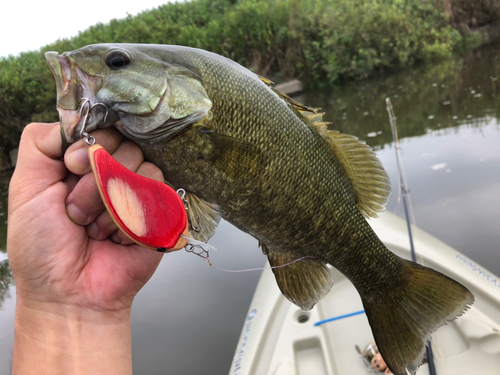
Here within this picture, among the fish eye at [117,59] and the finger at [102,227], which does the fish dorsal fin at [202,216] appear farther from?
the fish eye at [117,59]

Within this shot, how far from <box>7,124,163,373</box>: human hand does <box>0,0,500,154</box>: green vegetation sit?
1697 centimetres

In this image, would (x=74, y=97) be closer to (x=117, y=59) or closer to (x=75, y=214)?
(x=117, y=59)

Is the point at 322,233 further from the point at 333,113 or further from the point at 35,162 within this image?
the point at 333,113

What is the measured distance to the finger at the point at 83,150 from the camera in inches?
41.1

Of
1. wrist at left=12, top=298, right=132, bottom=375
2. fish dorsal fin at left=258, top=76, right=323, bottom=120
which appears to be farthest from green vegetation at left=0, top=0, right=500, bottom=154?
wrist at left=12, top=298, right=132, bottom=375

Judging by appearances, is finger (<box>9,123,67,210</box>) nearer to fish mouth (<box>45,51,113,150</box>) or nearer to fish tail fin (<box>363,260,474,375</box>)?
fish mouth (<box>45,51,113,150</box>)

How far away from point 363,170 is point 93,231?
1143 mm

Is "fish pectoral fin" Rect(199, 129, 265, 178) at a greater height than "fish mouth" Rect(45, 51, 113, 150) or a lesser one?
lesser

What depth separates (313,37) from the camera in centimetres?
1795

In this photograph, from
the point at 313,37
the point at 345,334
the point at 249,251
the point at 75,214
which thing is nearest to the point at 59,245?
the point at 75,214

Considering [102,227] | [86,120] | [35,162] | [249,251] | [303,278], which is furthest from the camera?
[249,251]

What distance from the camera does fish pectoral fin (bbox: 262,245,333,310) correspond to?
149 cm

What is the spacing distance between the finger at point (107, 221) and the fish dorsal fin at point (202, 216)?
144 millimetres

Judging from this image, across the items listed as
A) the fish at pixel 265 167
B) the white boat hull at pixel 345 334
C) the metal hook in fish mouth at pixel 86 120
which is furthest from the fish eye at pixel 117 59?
the white boat hull at pixel 345 334
